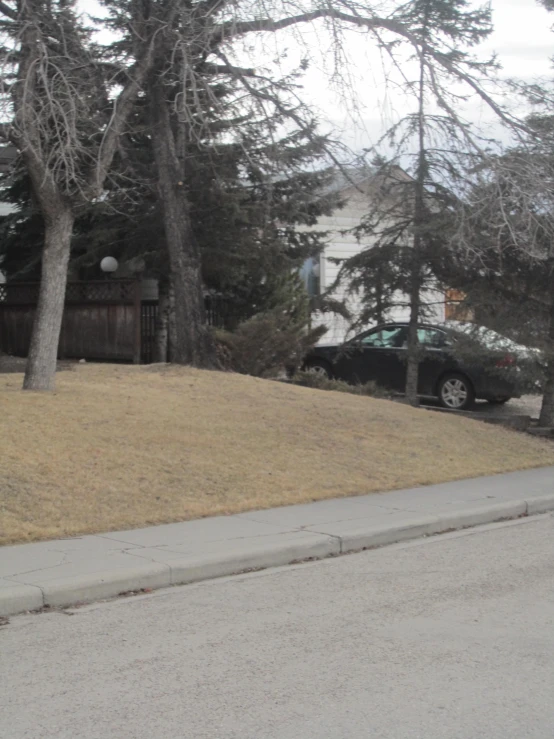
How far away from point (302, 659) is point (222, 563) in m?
2.38

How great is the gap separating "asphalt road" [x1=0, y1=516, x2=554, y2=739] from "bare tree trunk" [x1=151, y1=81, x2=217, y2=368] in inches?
367

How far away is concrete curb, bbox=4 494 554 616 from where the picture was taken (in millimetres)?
6754

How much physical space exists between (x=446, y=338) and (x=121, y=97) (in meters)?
7.66

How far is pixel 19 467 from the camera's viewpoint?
9578 millimetres

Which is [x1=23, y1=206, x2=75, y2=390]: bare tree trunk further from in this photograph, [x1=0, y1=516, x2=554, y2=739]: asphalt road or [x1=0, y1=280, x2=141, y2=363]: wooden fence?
[x1=0, y1=280, x2=141, y2=363]: wooden fence

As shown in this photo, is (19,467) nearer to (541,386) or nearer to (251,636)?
(251,636)

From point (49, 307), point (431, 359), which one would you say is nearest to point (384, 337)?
point (431, 359)

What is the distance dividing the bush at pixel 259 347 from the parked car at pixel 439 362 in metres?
1.31

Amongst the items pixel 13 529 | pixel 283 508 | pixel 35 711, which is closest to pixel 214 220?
pixel 283 508

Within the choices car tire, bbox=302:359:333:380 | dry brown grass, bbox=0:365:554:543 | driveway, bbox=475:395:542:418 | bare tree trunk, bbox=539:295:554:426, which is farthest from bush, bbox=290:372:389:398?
bare tree trunk, bbox=539:295:554:426

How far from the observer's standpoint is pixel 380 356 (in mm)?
19375

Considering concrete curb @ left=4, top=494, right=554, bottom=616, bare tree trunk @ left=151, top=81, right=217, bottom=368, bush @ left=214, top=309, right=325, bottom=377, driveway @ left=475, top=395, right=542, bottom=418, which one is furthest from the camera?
driveway @ left=475, top=395, right=542, bottom=418

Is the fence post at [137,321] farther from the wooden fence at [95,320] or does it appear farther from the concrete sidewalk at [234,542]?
the concrete sidewalk at [234,542]

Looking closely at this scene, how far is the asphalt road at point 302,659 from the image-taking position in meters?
4.53
